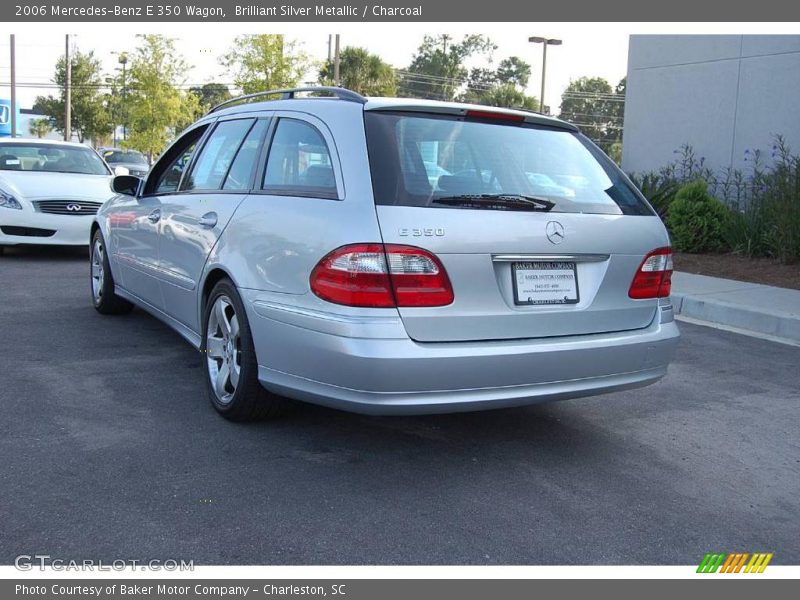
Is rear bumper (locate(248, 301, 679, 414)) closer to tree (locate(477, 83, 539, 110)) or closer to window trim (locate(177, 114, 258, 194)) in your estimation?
window trim (locate(177, 114, 258, 194))

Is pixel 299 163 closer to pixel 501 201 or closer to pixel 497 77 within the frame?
pixel 501 201

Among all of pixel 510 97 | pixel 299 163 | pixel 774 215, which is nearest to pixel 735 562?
pixel 299 163

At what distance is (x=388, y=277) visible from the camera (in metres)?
3.36

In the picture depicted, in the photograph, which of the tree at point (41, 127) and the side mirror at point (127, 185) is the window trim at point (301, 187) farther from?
the tree at point (41, 127)

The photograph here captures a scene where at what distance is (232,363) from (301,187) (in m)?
0.99

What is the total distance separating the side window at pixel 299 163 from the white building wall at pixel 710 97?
9663 millimetres

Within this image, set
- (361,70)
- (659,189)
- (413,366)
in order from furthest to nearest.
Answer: (361,70)
(659,189)
(413,366)

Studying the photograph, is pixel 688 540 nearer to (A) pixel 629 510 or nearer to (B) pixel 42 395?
(A) pixel 629 510

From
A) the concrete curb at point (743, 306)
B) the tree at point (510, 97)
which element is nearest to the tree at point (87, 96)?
the tree at point (510, 97)

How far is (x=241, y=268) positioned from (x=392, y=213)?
3.23ft

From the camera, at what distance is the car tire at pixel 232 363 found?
4.01m

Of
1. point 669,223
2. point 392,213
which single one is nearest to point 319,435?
point 392,213

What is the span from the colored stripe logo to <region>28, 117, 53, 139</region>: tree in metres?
63.2

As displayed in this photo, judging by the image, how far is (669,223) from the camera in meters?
11.7
